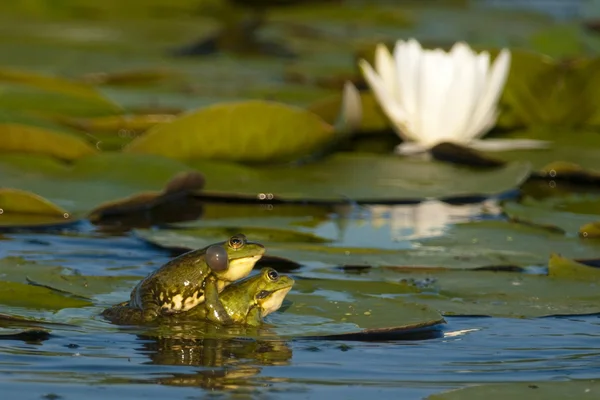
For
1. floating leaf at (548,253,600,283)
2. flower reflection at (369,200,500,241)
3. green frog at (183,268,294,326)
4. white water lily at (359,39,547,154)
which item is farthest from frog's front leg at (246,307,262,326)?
white water lily at (359,39,547,154)

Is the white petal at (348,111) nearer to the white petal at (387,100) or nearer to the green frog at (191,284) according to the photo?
the white petal at (387,100)

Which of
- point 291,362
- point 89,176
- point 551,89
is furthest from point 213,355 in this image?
point 551,89

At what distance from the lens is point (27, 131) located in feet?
17.4

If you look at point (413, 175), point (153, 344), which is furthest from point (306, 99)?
point (153, 344)

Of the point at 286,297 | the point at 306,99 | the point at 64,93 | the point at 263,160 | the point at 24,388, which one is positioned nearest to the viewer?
the point at 24,388

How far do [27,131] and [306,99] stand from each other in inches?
78.2

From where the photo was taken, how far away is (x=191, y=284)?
3359 mm

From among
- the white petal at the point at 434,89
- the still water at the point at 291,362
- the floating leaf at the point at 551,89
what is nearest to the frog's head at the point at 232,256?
the still water at the point at 291,362

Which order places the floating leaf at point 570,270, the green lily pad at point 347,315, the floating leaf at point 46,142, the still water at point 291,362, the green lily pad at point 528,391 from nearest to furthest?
the green lily pad at point 528,391, the still water at point 291,362, the green lily pad at point 347,315, the floating leaf at point 570,270, the floating leaf at point 46,142

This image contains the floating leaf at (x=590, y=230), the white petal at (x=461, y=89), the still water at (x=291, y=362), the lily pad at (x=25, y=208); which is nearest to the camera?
the still water at (x=291, y=362)

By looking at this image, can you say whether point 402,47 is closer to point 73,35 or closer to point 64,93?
point 64,93

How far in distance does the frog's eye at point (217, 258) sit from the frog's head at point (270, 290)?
11 centimetres

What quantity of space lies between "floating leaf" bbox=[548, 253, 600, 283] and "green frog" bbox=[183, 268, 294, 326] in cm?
101

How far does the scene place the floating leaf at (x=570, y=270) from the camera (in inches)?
154
